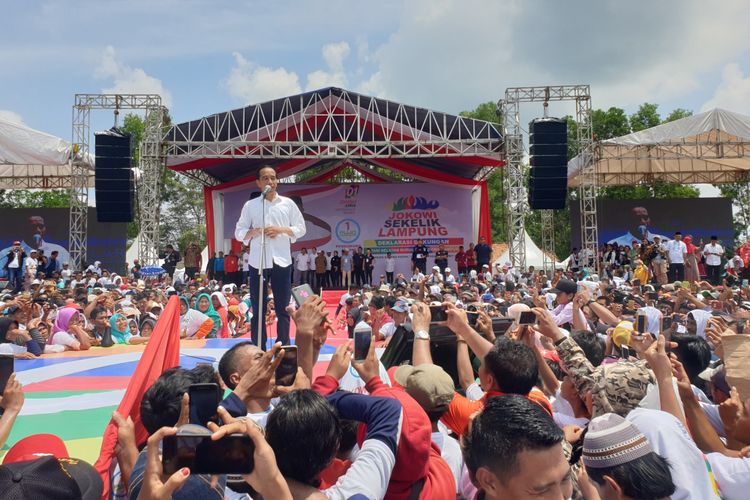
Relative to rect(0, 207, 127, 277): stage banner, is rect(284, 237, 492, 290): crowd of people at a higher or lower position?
lower

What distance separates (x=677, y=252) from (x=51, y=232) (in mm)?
21475

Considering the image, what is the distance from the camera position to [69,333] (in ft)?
22.6

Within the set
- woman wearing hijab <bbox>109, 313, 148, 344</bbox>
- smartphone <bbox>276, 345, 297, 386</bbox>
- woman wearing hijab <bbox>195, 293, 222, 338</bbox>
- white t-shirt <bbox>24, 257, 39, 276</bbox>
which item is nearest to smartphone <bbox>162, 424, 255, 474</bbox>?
smartphone <bbox>276, 345, 297, 386</bbox>

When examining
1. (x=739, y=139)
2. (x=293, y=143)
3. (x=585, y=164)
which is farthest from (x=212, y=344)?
(x=739, y=139)

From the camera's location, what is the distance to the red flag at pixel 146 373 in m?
2.33

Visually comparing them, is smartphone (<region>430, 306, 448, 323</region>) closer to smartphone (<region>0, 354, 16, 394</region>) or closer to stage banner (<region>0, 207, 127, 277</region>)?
smartphone (<region>0, 354, 16, 394</region>)

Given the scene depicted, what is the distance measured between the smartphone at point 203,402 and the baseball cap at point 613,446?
42.0 inches

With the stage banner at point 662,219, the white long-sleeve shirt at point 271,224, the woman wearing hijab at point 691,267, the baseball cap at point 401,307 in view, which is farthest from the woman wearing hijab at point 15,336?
the stage banner at point 662,219

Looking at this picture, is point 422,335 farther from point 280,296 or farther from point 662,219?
point 662,219

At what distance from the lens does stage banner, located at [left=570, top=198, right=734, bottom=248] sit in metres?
23.7

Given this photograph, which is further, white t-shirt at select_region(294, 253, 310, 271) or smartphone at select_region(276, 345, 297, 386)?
white t-shirt at select_region(294, 253, 310, 271)

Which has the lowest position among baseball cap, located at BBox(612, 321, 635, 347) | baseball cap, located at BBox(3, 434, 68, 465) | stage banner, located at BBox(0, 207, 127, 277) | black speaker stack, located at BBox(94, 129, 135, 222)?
baseball cap, located at BBox(3, 434, 68, 465)

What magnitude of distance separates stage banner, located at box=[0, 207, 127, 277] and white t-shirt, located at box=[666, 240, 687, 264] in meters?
18.6

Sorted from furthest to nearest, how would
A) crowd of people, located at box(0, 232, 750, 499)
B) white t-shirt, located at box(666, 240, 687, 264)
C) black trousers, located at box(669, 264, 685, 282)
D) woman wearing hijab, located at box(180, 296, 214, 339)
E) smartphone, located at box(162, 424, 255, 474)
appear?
black trousers, located at box(669, 264, 685, 282)
white t-shirt, located at box(666, 240, 687, 264)
woman wearing hijab, located at box(180, 296, 214, 339)
crowd of people, located at box(0, 232, 750, 499)
smartphone, located at box(162, 424, 255, 474)
